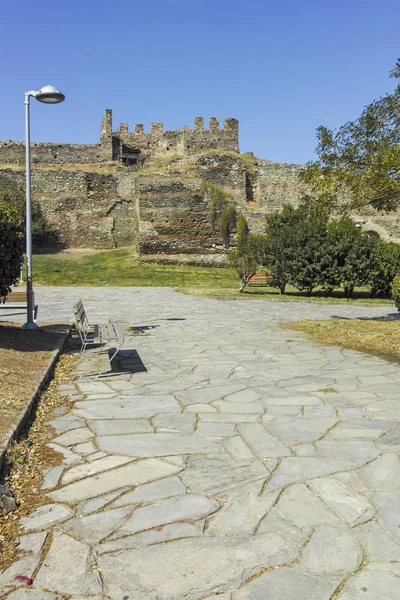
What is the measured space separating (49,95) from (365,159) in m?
6.17

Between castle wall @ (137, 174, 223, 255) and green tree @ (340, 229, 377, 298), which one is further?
castle wall @ (137, 174, 223, 255)

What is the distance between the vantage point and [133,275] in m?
25.3

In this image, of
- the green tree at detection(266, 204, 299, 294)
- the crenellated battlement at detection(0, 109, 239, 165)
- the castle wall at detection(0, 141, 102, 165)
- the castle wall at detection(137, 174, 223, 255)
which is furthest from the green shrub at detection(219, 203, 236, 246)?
the castle wall at detection(0, 141, 102, 165)

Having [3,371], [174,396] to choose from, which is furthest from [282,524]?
[3,371]

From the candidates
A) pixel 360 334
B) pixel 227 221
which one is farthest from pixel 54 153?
pixel 360 334

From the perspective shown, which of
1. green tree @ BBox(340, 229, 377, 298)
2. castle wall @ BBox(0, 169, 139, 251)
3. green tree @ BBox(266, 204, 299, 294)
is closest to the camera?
green tree @ BBox(340, 229, 377, 298)

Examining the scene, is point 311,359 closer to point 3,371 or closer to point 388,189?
point 3,371

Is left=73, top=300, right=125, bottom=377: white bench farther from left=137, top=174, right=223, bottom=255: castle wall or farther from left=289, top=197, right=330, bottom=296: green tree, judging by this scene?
left=137, top=174, right=223, bottom=255: castle wall

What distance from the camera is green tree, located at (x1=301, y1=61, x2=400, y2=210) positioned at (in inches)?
418

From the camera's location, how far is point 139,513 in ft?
9.90

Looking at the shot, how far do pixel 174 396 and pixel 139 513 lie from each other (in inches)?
98.3

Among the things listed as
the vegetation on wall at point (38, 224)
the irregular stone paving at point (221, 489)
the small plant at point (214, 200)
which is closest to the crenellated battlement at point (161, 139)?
the vegetation on wall at point (38, 224)

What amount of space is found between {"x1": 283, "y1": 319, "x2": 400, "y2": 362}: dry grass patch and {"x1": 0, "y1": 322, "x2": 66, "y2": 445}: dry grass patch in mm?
4440

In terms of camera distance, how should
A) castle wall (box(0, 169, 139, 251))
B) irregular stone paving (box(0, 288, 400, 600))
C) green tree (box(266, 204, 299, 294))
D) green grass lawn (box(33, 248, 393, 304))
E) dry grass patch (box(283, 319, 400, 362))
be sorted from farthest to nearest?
castle wall (box(0, 169, 139, 251)) < green grass lawn (box(33, 248, 393, 304)) < green tree (box(266, 204, 299, 294)) < dry grass patch (box(283, 319, 400, 362)) < irregular stone paving (box(0, 288, 400, 600))
